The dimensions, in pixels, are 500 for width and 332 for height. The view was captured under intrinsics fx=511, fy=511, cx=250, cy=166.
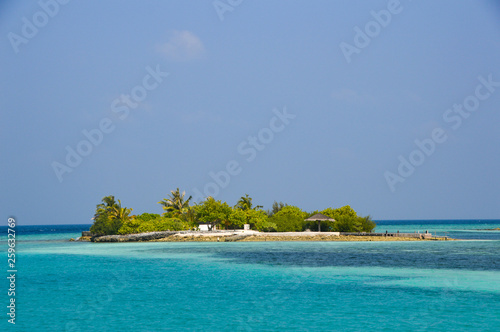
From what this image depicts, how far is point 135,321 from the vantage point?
23656 millimetres

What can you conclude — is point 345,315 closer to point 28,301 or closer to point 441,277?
point 441,277

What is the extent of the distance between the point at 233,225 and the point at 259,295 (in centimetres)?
6464

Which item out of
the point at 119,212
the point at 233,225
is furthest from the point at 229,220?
the point at 119,212

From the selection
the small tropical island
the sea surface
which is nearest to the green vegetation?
the small tropical island

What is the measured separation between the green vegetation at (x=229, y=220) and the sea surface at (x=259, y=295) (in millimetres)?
38918

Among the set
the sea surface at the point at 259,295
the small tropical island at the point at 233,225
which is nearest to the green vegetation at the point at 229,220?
the small tropical island at the point at 233,225

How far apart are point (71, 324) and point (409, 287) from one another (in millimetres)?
20483

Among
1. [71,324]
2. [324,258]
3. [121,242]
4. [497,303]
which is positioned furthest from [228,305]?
[121,242]

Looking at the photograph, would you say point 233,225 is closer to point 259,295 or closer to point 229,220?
point 229,220

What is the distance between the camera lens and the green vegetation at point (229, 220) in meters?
90.1

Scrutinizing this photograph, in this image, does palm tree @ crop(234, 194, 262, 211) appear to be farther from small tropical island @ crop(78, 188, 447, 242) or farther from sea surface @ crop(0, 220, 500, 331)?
sea surface @ crop(0, 220, 500, 331)

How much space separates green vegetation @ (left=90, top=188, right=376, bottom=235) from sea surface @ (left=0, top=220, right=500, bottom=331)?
38.9 m

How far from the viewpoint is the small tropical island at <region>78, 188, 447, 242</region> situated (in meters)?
84.3

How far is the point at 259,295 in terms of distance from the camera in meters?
30.1
